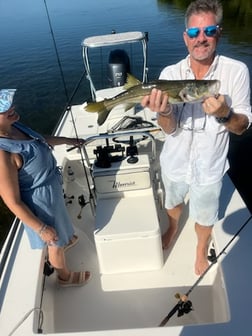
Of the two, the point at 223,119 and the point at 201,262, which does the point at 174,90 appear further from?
the point at 201,262

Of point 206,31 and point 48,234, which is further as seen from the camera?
point 48,234

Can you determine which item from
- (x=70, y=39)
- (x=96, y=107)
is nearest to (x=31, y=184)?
(x=96, y=107)

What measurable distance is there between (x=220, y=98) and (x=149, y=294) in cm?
175

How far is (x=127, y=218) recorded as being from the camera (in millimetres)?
2885

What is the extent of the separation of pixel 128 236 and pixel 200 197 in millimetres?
658

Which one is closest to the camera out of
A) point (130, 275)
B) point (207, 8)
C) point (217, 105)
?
point (217, 105)

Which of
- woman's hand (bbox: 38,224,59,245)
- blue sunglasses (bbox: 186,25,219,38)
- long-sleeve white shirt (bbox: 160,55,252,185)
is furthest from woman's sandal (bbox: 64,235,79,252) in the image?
blue sunglasses (bbox: 186,25,219,38)

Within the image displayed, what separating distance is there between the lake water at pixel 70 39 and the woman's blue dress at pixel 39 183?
237 inches

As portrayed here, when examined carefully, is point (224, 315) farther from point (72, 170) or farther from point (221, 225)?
point (72, 170)

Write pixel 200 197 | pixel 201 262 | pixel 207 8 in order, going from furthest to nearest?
pixel 201 262 → pixel 200 197 → pixel 207 8

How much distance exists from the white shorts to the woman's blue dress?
0.89 meters

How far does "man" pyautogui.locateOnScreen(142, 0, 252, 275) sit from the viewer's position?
204cm

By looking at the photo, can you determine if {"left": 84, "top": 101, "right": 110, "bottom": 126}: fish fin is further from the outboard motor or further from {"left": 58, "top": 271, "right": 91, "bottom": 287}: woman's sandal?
the outboard motor

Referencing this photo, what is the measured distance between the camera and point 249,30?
48.6 ft
